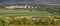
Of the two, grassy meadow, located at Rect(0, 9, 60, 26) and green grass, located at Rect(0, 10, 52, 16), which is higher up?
green grass, located at Rect(0, 10, 52, 16)

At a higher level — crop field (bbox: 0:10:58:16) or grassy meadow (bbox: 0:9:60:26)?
crop field (bbox: 0:10:58:16)

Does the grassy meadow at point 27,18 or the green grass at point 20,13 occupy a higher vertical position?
the green grass at point 20,13

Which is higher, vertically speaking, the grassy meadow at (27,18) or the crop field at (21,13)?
the crop field at (21,13)

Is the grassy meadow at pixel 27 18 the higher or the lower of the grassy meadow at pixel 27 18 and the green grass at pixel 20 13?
the lower

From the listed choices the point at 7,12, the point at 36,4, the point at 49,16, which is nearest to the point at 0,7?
the point at 7,12

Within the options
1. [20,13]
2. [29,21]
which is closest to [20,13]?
[20,13]

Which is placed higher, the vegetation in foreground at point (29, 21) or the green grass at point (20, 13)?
the green grass at point (20, 13)

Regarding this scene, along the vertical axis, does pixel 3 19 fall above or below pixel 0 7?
below

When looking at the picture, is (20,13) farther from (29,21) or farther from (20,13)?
(29,21)

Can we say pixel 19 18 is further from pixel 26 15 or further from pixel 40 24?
pixel 40 24

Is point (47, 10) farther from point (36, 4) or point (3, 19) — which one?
point (3, 19)

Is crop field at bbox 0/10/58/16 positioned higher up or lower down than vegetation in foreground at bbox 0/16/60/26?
higher up
